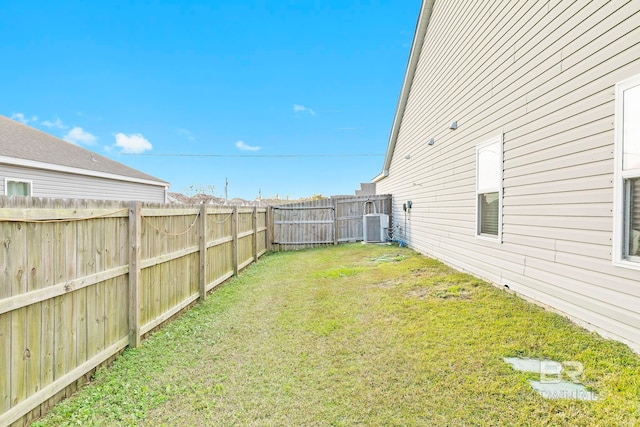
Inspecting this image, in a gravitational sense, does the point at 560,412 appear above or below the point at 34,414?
above

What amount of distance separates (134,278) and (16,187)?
8914 mm

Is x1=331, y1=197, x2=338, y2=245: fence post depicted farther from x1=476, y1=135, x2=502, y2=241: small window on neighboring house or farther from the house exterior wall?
the house exterior wall

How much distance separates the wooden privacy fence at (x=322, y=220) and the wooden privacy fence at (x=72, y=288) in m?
7.66

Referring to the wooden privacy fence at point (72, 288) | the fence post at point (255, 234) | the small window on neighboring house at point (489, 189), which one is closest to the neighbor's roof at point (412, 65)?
the small window on neighboring house at point (489, 189)

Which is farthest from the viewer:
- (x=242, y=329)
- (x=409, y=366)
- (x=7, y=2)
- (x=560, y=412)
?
(x=7, y=2)

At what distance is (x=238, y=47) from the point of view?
1712cm

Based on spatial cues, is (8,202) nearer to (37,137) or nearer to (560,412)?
(560,412)

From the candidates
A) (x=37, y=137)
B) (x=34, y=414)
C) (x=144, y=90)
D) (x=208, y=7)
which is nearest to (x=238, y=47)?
(x=208, y=7)

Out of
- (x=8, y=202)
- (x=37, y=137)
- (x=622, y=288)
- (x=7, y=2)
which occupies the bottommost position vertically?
(x=622, y=288)

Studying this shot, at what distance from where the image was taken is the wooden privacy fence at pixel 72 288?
6.42 ft

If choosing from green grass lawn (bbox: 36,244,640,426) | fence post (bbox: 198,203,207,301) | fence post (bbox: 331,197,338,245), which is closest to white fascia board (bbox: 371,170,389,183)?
fence post (bbox: 331,197,338,245)

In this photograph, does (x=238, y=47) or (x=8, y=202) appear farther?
(x=238, y=47)

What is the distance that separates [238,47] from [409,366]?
18.6 m

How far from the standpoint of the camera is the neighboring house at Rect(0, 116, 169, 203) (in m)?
8.73
